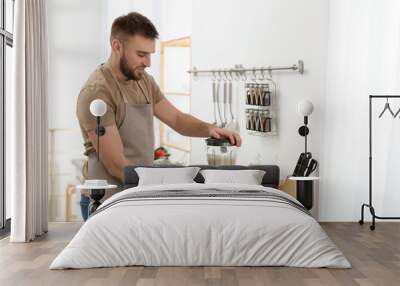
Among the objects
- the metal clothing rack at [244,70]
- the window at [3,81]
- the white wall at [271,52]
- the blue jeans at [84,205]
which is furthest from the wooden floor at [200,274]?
the metal clothing rack at [244,70]

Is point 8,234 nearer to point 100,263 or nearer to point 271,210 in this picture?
point 100,263

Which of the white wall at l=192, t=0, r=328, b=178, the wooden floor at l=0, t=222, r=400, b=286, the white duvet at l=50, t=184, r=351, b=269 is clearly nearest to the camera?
the wooden floor at l=0, t=222, r=400, b=286

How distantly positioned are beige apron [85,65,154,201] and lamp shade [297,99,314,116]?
5.23 ft

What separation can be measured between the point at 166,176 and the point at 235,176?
676mm

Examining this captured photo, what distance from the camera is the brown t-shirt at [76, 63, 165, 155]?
7184 mm

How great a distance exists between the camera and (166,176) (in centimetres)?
675

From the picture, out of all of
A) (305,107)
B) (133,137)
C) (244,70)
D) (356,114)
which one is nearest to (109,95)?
(133,137)

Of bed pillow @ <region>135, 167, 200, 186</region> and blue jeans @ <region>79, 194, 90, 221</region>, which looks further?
blue jeans @ <region>79, 194, 90, 221</region>

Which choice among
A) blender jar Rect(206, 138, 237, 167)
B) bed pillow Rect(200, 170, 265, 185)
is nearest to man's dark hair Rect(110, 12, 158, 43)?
blender jar Rect(206, 138, 237, 167)

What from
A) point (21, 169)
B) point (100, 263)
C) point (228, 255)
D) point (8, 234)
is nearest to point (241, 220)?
point (228, 255)

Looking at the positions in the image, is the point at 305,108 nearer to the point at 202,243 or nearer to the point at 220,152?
the point at 220,152

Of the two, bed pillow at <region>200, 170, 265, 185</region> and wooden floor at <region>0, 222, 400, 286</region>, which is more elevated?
bed pillow at <region>200, 170, 265, 185</region>

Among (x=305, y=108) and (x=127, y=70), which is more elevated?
(x=127, y=70)

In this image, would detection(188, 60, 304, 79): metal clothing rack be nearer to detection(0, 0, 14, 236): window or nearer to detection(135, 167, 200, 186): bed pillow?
detection(135, 167, 200, 186): bed pillow
